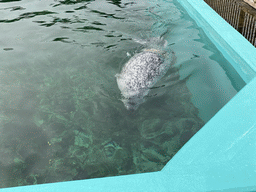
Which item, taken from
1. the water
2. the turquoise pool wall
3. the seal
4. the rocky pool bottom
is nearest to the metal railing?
the turquoise pool wall

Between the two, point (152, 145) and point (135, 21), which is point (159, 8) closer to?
point (135, 21)

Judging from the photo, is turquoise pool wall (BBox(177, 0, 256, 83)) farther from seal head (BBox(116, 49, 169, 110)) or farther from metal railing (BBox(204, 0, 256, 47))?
seal head (BBox(116, 49, 169, 110))

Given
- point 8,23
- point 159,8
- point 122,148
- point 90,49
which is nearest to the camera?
point 122,148

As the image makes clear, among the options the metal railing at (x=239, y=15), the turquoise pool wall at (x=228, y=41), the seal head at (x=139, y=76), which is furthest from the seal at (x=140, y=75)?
the metal railing at (x=239, y=15)

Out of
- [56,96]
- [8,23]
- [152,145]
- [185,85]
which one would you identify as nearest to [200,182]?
[152,145]

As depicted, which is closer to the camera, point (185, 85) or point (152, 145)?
point (152, 145)

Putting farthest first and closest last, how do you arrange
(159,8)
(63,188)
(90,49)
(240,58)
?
1. (159,8)
2. (90,49)
3. (240,58)
4. (63,188)

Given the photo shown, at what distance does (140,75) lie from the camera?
3.77 metres

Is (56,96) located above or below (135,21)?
below

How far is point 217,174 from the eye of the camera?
1.90 meters

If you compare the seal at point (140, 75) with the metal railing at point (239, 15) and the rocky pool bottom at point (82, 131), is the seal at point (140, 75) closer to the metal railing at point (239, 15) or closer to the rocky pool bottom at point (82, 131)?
the rocky pool bottom at point (82, 131)

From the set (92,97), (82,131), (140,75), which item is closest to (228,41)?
(140,75)

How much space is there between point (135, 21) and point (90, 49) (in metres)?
1.88

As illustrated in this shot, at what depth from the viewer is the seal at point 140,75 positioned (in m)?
3.44
